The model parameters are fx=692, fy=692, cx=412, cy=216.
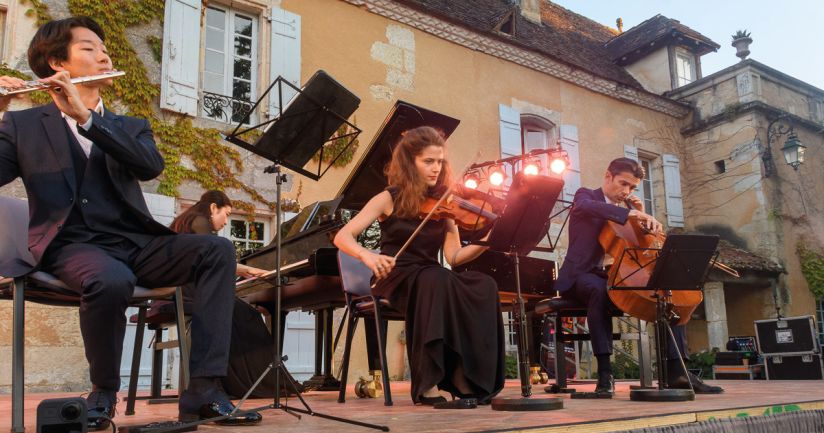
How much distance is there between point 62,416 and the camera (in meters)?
2.01

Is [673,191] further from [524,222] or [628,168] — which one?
[524,222]

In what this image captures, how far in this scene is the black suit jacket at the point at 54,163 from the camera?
2539mm

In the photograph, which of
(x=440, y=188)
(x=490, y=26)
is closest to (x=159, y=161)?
(x=440, y=188)

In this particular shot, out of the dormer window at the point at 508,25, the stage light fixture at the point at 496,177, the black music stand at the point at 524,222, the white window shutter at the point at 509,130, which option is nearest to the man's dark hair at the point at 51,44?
the black music stand at the point at 524,222

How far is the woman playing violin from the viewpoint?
11.1 ft

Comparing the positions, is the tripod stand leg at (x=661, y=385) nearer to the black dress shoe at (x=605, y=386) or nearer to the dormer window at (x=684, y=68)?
the black dress shoe at (x=605, y=386)

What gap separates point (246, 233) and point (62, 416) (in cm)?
663

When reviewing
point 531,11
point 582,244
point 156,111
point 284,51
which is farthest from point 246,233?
point 531,11

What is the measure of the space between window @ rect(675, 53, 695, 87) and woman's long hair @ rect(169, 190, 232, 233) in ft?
39.6

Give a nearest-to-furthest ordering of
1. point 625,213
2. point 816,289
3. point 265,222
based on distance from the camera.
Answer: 1. point 625,213
2. point 265,222
3. point 816,289

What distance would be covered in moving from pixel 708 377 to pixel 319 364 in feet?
26.2

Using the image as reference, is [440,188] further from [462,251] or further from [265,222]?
[265,222]

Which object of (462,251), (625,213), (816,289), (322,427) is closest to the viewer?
(322,427)

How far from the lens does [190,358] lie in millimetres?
2512
